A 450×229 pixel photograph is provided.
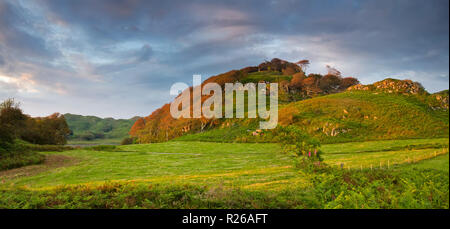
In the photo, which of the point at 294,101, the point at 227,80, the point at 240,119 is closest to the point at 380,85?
the point at 294,101

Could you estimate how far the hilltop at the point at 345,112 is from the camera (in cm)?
2270

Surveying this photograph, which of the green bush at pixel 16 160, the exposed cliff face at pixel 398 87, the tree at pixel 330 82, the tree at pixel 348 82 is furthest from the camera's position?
the tree at pixel 348 82

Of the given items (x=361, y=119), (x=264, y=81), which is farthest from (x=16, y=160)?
(x=361, y=119)

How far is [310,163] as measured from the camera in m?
10.0

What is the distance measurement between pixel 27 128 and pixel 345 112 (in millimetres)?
46455

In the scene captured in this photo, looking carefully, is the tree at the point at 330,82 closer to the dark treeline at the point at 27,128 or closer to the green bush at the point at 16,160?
the green bush at the point at 16,160

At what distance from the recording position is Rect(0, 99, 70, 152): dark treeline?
15.4 metres

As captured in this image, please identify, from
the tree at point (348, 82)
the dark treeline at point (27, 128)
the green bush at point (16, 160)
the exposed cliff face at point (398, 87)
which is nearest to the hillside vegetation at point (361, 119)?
the exposed cliff face at point (398, 87)

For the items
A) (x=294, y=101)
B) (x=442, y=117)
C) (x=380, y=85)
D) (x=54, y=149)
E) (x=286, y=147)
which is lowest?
(x=54, y=149)
